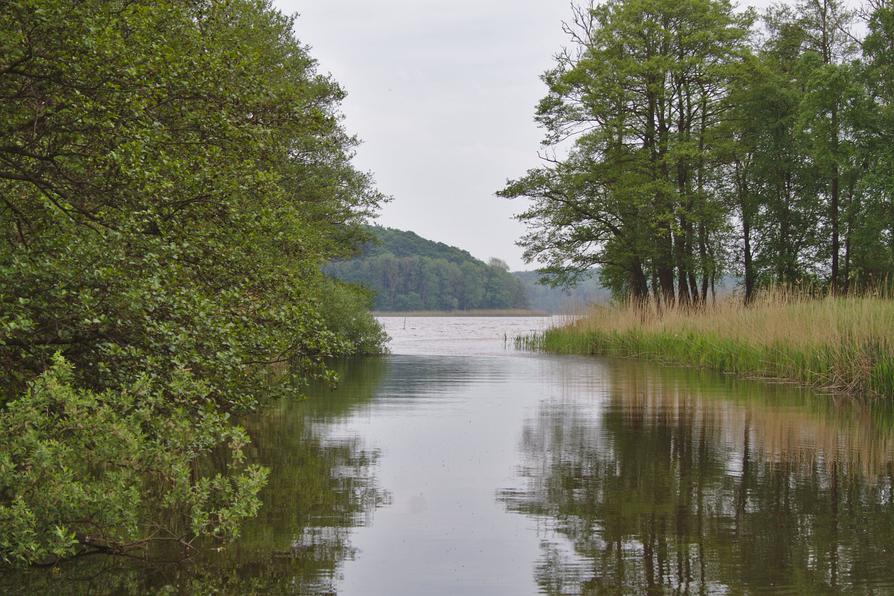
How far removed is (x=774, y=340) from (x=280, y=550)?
16410 mm

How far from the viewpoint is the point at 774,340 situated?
20297mm

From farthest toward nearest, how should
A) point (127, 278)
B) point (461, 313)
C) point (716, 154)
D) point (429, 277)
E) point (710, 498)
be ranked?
1. point (461, 313)
2. point (429, 277)
3. point (716, 154)
4. point (710, 498)
5. point (127, 278)

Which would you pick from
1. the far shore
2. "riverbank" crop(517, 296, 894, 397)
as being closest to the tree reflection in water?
"riverbank" crop(517, 296, 894, 397)

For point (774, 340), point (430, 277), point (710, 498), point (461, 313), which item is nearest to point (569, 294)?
point (774, 340)

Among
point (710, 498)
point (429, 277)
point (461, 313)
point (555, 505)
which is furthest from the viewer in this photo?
point (461, 313)

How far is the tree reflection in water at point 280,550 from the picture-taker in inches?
209

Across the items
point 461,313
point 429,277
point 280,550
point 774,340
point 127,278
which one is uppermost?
point 429,277

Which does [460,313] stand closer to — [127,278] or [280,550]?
[127,278]

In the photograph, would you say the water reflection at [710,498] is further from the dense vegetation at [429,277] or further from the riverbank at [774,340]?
the dense vegetation at [429,277]

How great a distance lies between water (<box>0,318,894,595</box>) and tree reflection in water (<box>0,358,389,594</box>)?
20mm

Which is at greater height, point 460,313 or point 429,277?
point 429,277

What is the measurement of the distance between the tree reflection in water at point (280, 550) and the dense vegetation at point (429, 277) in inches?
3941

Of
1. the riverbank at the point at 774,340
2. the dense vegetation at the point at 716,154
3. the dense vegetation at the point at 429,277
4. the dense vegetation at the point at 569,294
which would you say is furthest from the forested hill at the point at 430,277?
the riverbank at the point at 774,340

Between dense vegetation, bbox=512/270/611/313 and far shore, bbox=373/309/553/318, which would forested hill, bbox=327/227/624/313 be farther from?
dense vegetation, bbox=512/270/611/313
